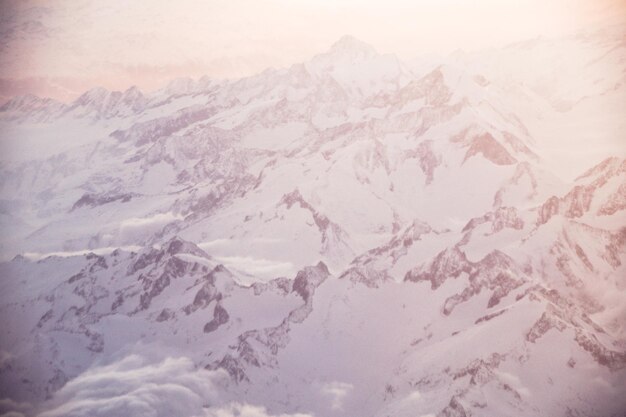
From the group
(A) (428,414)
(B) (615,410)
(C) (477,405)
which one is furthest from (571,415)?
(A) (428,414)

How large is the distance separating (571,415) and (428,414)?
42179 millimetres

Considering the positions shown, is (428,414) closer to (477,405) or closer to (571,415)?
(477,405)

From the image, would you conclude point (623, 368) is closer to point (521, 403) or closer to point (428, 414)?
point (521, 403)

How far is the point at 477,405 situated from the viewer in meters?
191

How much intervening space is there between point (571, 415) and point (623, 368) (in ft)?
78.3

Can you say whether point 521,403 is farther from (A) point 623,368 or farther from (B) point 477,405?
(A) point 623,368

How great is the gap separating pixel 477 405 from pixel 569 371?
109ft

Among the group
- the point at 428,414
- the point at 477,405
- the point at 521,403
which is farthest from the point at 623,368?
the point at 428,414

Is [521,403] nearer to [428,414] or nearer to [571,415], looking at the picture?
[571,415]

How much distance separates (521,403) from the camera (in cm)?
19200

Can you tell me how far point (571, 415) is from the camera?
7372 inches

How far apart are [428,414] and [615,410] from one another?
178ft

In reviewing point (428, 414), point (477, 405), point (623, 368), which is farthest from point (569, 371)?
point (428, 414)

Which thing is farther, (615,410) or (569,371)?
(569,371)
